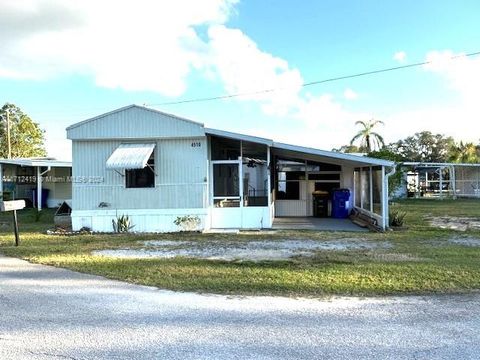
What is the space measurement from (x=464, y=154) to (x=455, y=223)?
29.1 meters

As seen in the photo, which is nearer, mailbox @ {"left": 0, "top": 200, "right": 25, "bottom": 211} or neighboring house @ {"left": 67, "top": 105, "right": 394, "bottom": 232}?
mailbox @ {"left": 0, "top": 200, "right": 25, "bottom": 211}

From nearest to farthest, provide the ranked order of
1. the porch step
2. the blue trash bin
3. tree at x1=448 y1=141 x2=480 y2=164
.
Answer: the porch step
the blue trash bin
tree at x1=448 y1=141 x2=480 y2=164

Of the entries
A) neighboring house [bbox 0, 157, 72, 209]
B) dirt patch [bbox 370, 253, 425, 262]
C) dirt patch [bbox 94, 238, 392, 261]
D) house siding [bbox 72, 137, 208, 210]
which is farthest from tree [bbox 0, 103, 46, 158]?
dirt patch [bbox 370, 253, 425, 262]

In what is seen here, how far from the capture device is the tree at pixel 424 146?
6731cm

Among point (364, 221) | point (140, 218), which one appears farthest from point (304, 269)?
point (364, 221)

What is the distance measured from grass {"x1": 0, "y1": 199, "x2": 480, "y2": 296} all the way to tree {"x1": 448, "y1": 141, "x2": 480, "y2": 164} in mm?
33969

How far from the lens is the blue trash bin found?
1975cm

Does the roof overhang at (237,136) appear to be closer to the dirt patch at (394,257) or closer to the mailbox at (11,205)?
the mailbox at (11,205)

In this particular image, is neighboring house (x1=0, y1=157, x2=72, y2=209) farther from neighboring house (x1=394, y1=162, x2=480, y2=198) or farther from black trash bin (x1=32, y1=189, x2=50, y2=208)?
neighboring house (x1=394, y1=162, x2=480, y2=198)

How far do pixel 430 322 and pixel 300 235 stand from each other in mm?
8304

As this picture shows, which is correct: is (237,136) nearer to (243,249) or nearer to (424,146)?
(243,249)

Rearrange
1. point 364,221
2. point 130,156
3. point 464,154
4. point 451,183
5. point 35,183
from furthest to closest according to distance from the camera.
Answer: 1. point 464,154
2. point 451,183
3. point 35,183
4. point 364,221
5. point 130,156

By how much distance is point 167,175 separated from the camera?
1520 centimetres

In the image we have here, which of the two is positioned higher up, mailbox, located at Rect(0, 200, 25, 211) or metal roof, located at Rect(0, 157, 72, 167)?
metal roof, located at Rect(0, 157, 72, 167)
